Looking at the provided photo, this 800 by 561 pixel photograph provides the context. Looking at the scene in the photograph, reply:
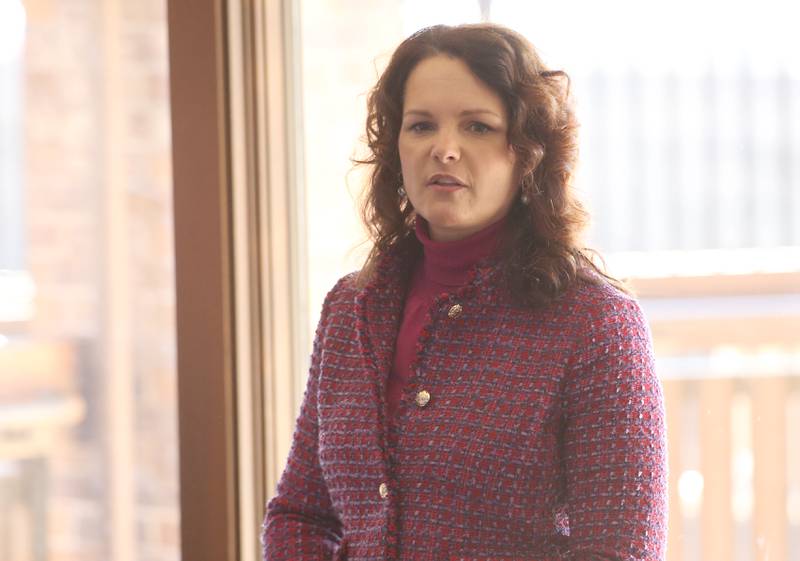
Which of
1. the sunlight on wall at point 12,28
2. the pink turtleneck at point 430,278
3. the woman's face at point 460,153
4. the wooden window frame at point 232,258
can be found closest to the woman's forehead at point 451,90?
the woman's face at point 460,153

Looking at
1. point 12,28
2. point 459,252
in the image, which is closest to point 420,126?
point 459,252

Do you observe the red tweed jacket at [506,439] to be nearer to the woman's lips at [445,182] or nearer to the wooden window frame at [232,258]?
the woman's lips at [445,182]

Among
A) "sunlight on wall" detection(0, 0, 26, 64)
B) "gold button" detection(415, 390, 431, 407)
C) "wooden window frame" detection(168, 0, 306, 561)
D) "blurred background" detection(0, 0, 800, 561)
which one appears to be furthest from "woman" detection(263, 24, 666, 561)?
"sunlight on wall" detection(0, 0, 26, 64)

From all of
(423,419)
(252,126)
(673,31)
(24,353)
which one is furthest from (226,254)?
(673,31)

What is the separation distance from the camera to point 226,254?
201 centimetres

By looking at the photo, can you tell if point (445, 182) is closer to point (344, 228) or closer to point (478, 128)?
point (478, 128)

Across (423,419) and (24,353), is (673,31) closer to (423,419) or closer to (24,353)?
(423,419)

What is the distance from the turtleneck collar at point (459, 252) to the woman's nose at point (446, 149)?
110mm

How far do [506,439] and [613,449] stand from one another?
131 millimetres

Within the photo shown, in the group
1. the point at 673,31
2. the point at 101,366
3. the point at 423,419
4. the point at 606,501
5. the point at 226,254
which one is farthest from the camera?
the point at 101,366

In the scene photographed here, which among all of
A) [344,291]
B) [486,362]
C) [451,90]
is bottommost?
[486,362]

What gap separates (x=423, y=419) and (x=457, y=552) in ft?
0.56

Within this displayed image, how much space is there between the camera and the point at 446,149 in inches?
54.8

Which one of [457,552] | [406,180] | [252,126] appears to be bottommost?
[457,552]
